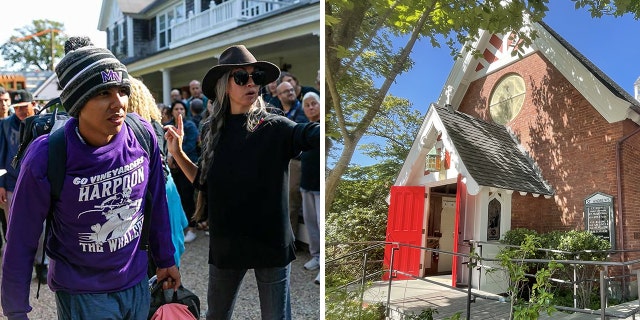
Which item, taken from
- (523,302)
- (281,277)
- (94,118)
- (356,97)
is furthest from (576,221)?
(94,118)

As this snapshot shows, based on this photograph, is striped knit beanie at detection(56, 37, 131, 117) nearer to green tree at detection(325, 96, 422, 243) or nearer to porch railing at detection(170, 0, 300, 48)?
green tree at detection(325, 96, 422, 243)

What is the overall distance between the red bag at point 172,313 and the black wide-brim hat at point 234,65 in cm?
73

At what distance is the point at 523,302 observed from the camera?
3.67 feet

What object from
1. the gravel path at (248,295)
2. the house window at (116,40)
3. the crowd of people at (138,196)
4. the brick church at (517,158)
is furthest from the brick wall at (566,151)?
the house window at (116,40)

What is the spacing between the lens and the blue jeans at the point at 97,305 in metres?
1.49

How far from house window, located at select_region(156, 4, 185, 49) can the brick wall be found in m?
12.8

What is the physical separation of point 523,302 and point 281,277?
36.3 inches

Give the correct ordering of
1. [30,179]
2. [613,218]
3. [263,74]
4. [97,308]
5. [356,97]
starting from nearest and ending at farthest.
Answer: [613,218], [356,97], [30,179], [97,308], [263,74]

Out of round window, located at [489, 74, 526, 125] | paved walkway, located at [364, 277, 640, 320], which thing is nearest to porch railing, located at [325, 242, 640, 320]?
paved walkway, located at [364, 277, 640, 320]

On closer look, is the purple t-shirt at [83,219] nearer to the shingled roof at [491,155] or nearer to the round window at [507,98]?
the shingled roof at [491,155]

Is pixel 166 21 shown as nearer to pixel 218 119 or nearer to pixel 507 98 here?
pixel 218 119

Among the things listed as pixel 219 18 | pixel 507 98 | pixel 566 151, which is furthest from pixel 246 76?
pixel 219 18

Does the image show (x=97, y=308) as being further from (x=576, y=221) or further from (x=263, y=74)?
(x=576, y=221)

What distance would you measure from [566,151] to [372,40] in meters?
0.49
